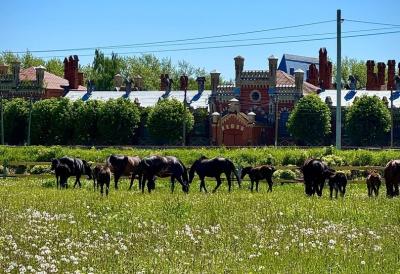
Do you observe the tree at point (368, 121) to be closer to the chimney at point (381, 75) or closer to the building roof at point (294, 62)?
the chimney at point (381, 75)

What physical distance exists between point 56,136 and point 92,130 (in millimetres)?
4082

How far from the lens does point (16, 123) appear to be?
8488 cm

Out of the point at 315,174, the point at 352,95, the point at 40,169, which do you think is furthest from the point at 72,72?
the point at 315,174

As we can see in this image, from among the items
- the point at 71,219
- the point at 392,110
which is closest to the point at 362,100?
the point at 392,110

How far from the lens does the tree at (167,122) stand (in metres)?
79.2

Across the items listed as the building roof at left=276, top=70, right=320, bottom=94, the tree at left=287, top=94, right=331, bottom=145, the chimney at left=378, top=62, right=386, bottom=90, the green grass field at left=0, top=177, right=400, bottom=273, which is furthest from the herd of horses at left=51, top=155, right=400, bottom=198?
the chimney at left=378, top=62, right=386, bottom=90

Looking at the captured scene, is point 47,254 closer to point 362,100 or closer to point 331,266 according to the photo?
point 331,266

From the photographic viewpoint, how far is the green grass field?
34.0ft

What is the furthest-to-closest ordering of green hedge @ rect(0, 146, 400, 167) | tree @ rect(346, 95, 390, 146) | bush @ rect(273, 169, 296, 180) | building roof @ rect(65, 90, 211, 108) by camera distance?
building roof @ rect(65, 90, 211, 108) < tree @ rect(346, 95, 390, 146) < green hedge @ rect(0, 146, 400, 167) < bush @ rect(273, 169, 296, 180)

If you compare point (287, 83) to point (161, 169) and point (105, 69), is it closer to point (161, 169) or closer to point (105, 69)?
point (105, 69)

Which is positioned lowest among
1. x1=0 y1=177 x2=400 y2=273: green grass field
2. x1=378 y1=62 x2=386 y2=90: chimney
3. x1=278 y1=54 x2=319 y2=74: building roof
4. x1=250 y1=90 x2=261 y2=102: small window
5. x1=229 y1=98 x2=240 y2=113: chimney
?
x1=0 y1=177 x2=400 y2=273: green grass field

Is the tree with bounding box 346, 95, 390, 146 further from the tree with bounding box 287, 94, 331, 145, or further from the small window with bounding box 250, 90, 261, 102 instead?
the small window with bounding box 250, 90, 261, 102

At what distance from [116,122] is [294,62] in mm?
41645

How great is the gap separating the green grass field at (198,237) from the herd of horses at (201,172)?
632 centimetres
